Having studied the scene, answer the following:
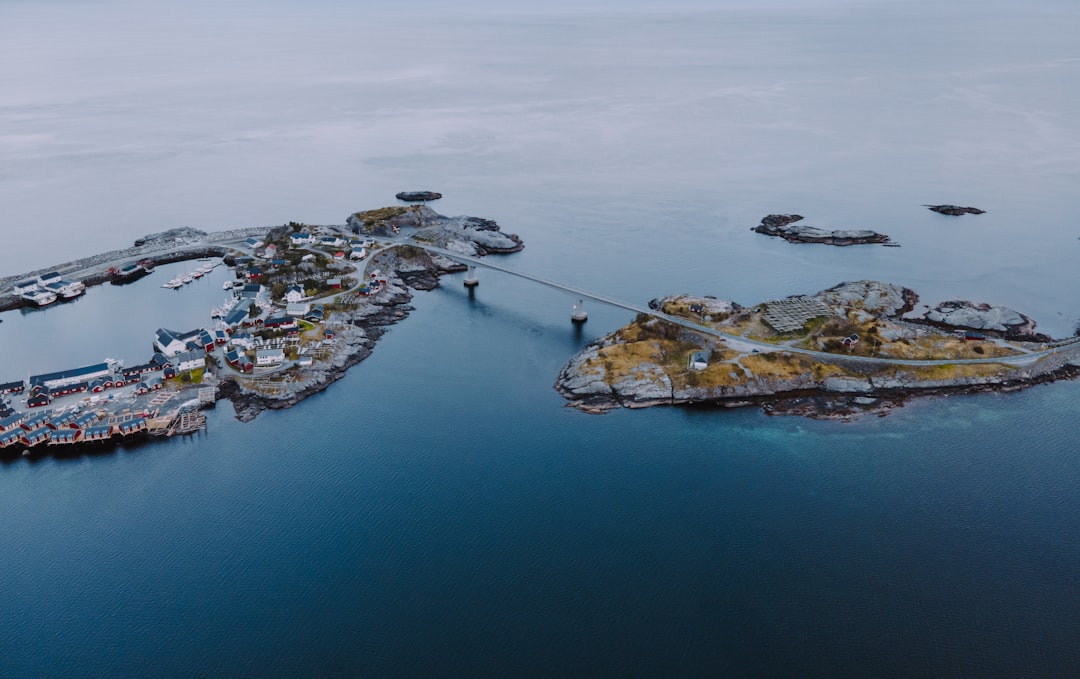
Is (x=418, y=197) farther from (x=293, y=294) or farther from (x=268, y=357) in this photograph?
(x=268, y=357)

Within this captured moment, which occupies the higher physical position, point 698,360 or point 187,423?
point 698,360

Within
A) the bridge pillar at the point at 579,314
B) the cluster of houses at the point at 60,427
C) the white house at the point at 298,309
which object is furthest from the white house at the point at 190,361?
the bridge pillar at the point at 579,314

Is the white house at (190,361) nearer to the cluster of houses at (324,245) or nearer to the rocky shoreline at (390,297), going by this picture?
the rocky shoreline at (390,297)

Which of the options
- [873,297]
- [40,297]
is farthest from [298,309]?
[873,297]

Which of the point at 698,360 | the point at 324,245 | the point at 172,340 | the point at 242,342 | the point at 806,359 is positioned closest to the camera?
the point at 698,360

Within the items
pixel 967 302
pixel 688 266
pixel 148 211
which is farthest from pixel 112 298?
pixel 967 302

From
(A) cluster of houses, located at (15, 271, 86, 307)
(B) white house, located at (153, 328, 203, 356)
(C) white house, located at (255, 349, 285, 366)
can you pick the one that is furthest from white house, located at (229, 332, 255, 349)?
(A) cluster of houses, located at (15, 271, 86, 307)

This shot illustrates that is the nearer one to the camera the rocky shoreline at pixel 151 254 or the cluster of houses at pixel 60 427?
the cluster of houses at pixel 60 427
